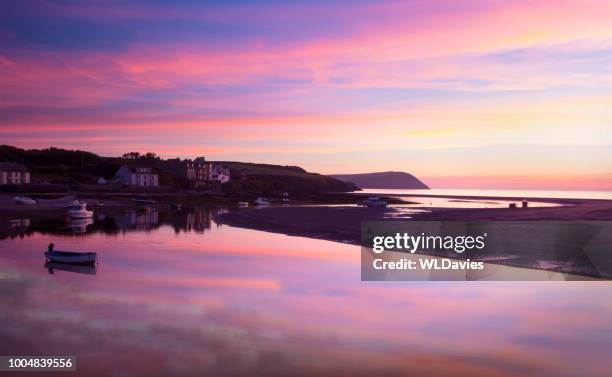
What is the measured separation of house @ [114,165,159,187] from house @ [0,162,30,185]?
24.4m

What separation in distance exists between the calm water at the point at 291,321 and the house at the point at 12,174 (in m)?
120

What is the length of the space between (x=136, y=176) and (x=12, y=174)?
1237 inches

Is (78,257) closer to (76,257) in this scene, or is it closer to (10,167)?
(76,257)

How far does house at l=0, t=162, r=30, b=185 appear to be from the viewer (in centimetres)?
13900

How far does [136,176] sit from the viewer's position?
159 metres

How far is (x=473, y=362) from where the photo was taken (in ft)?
51.7

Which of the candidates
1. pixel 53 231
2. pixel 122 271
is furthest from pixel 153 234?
pixel 122 271

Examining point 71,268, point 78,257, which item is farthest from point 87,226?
point 71,268

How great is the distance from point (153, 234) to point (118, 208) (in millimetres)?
46595

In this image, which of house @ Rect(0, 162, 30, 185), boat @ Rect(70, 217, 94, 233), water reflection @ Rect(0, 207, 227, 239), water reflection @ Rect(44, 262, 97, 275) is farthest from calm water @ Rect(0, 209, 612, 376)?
house @ Rect(0, 162, 30, 185)

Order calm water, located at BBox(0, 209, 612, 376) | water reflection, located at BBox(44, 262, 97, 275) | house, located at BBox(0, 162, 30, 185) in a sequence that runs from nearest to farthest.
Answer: calm water, located at BBox(0, 209, 612, 376) < water reflection, located at BBox(44, 262, 97, 275) < house, located at BBox(0, 162, 30, 185)

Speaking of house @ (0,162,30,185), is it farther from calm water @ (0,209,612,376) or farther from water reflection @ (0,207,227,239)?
calm water @ (0,209,612,376)

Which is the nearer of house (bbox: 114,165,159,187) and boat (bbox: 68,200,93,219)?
boat (bbox: 68,200,93,219)

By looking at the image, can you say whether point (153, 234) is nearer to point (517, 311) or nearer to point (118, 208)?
point (517, 311)
